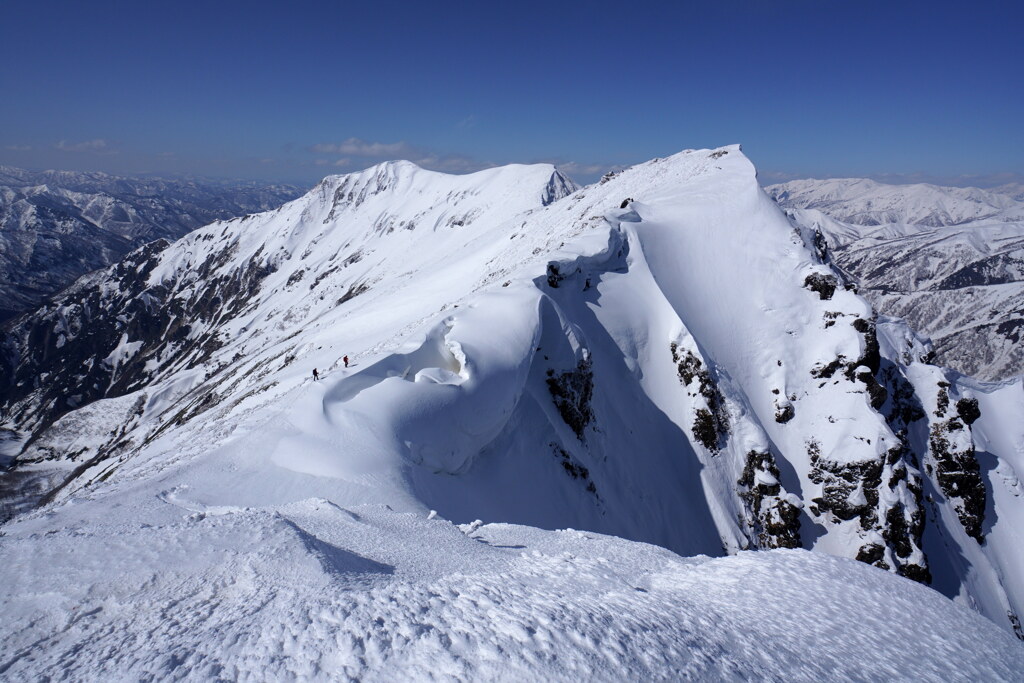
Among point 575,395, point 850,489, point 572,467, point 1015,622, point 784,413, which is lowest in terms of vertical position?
point 1015,622

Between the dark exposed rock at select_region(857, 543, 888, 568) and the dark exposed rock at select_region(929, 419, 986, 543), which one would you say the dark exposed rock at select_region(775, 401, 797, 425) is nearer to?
the dark exposed rock at select_region(857, 543, 888, 568)

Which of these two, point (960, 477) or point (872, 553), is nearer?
point (872, 553)

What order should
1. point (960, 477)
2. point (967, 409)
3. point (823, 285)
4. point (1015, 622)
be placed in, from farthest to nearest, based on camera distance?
point (967, 409), point (823, 285), point (960, 477), point (1015, 622)

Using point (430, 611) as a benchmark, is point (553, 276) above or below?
below

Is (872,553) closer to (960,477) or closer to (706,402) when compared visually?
(706,402)

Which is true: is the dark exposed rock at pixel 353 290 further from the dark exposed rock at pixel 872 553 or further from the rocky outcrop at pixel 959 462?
the rocky outcrop at pixel 959 462

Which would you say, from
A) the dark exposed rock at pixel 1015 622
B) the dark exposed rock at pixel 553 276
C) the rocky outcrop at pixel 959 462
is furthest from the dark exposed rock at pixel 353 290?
the dark exposed rock at pixel 1015 622

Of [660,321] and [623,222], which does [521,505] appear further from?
[623,222]

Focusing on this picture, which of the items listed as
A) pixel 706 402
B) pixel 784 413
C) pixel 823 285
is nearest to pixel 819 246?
pixel 823 285
